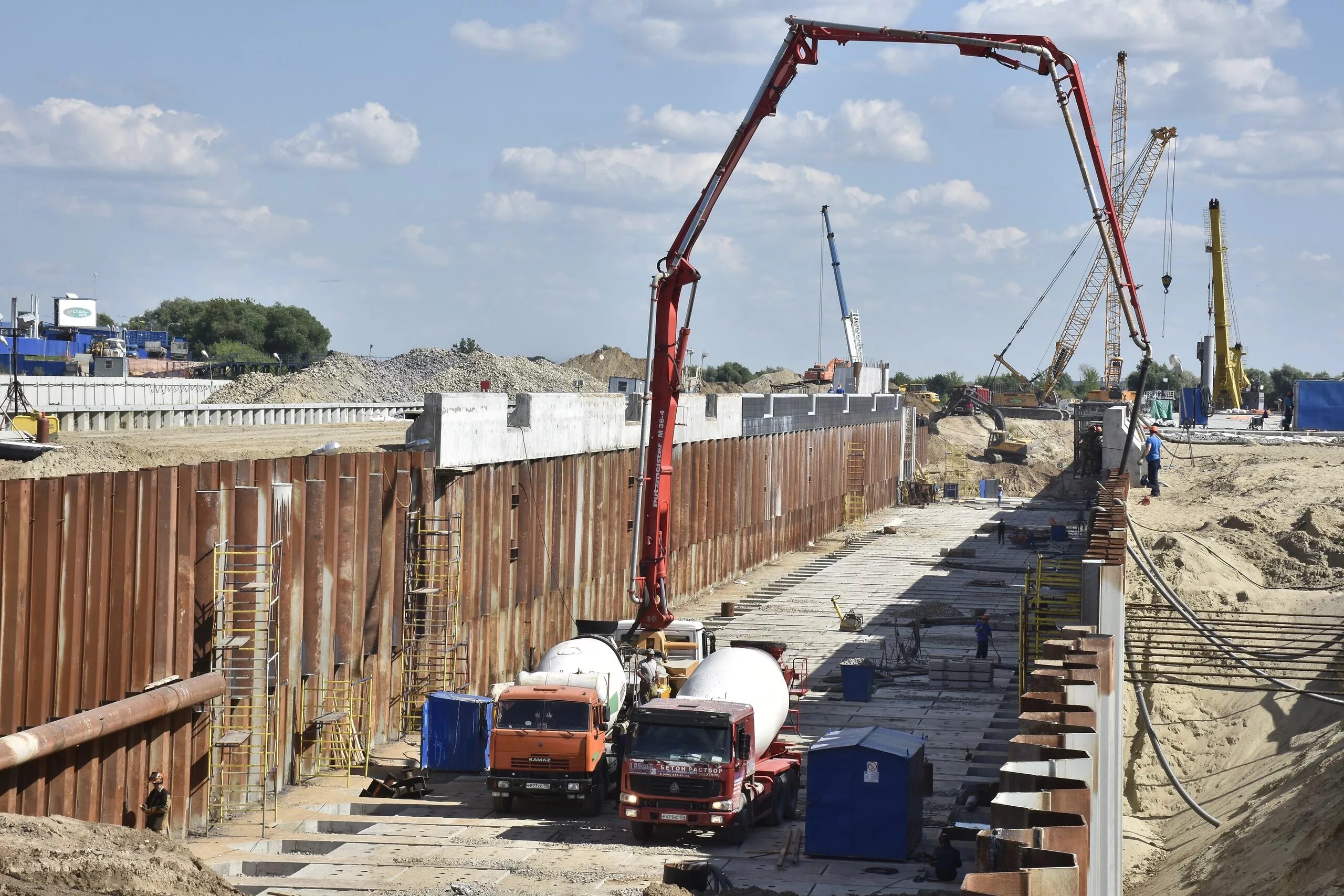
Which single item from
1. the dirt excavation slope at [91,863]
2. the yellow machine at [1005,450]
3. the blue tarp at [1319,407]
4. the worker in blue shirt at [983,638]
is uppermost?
the blue tarp at [1319,407]

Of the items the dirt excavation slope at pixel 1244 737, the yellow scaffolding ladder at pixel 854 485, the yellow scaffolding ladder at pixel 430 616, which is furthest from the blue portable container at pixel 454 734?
the yellow scaffolding ladder at pixel 854 485

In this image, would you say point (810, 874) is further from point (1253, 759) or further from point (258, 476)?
point (258, 476)

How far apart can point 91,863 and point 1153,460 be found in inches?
1420

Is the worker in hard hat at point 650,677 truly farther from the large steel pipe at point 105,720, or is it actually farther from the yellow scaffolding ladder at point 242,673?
the large steel pipe at point 105,720

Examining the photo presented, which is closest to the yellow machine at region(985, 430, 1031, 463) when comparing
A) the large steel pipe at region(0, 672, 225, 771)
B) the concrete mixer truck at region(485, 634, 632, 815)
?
the concrete mixer truck at region(485, 634, 632, 815)

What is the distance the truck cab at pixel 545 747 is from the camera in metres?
23.3

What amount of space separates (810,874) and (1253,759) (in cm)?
748

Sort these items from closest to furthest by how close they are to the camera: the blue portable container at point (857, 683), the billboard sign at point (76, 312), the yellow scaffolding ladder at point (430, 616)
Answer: the yellow scaffolding ladder at point (430, 616) < the blue portable container at point (857, 683) < the billboard sign at point (76, 312)

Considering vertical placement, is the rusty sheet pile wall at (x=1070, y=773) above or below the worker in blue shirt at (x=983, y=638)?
above

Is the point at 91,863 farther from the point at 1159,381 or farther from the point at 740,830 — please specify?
the point at 1159,381

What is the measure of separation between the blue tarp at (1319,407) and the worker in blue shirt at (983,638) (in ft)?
113

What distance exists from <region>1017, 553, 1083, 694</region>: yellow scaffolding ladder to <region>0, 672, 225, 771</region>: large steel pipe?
1520 cm

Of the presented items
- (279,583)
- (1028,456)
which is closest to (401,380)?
(1028,456)

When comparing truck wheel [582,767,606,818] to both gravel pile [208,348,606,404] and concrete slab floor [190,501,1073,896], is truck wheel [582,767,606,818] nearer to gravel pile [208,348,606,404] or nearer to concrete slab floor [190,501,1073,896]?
concrete slab floor [190,501,1073,896]
